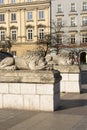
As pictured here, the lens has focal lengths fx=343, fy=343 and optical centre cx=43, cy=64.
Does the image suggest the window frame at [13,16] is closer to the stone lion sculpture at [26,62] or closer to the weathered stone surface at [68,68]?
the weathered stone surface at [68,68]

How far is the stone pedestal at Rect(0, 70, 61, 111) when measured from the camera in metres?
8.92

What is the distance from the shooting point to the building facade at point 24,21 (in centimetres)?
6819

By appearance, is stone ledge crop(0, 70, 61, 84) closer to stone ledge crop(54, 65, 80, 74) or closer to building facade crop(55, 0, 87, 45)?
stone ledge crop(54, 65, 80, 74)

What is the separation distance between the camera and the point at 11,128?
7043 millimetres

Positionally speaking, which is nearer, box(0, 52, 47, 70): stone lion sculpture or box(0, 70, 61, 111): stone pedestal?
box(0, 70, 61, 111): stone pedestal

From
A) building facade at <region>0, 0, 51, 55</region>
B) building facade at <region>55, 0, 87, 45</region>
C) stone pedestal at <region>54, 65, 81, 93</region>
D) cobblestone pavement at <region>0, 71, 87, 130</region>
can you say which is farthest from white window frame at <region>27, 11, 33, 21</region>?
cobblestone pavement at <region>0, 71, 87, 130</region>

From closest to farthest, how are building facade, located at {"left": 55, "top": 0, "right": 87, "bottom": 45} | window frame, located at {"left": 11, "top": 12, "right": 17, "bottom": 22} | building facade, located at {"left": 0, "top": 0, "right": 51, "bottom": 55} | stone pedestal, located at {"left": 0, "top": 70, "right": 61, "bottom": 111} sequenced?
1. stone pedestal, located at {"left": 0, "top": 70, "right": 61, "bottom": 111}
2. building facade, located at {"left": 55, "top": 0, "right": 87, "bottom": 45}
3. building facade, located at {"left": 0, "top": 0, "right": 51, "bottom": 55}
4. window frame, located at {"left": 11, "top": 12, "right": 17, "bottom": 22}

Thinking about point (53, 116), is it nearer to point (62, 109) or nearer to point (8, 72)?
point (62, 109)

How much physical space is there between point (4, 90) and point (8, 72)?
502 mm

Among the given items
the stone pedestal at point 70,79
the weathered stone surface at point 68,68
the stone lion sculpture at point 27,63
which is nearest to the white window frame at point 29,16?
the weathered stone surface at point 68,68

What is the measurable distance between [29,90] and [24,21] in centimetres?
6164

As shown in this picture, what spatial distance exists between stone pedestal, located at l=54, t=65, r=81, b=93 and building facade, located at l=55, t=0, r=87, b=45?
169 ft

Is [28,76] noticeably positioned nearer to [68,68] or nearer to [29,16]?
[68,68]

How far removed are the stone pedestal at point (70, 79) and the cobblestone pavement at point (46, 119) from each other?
3.91 metres
